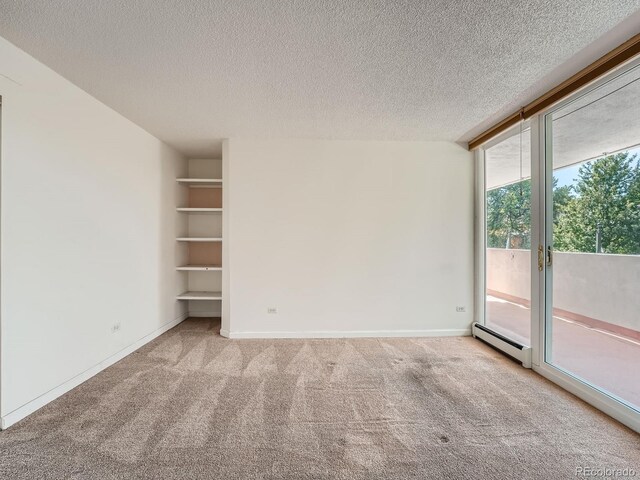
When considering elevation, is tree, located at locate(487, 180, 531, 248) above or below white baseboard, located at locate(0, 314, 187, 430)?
above

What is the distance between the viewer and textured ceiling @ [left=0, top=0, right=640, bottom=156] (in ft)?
5.48

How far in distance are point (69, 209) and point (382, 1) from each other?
9.02 feet

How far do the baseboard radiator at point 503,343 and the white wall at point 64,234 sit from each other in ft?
13.3

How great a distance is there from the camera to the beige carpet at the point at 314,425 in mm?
1662

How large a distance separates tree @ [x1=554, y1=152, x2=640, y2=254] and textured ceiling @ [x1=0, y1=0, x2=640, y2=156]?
0.82 m

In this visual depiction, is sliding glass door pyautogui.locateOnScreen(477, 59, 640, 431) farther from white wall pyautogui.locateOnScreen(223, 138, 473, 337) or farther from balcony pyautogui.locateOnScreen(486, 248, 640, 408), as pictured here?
white wall pyautogui.locateOnScreen(223, 138, 473, 337)

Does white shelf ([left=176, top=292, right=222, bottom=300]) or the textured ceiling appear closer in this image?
the textured ceiling

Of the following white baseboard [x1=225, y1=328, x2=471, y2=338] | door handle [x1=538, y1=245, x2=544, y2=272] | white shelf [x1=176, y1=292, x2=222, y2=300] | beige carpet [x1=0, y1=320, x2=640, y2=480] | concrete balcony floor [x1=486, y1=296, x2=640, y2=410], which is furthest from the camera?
white shelf [x1=176, y1=292, x2=222, y2=300]

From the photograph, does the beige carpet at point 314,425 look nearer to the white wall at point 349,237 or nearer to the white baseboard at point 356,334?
the white baseboard at point 356,334

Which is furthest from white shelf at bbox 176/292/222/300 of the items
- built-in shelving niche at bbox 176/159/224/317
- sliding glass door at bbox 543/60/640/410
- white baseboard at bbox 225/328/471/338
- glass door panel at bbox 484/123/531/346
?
sliding glass door at bbox 543/60/640/410

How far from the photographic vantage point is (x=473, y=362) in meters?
3.10

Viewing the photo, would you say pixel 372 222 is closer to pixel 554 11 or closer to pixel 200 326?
A: pixel 554 11

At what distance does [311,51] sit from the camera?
2.02 m

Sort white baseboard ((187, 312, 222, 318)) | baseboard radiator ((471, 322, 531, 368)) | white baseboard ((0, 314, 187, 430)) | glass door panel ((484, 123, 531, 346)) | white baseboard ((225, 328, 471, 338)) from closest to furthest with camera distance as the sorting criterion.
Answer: white baseboard ((0, 314, 187, 430)), baseboard radiator ((471, 322, 531, 368)), glass door panel ((484, 123, 531, 346)), white baseboard ((225, 328, 471, 338)), white baseboard ((187, 312, 222, 318))
